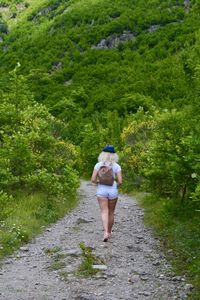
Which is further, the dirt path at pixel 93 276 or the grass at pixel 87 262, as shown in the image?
the grass at pixel 87 262

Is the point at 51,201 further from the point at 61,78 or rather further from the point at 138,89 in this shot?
the point at 61,78

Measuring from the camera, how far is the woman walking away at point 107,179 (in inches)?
412

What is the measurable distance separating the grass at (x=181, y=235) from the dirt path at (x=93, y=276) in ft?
0.68

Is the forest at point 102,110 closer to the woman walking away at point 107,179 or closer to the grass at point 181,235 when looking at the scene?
the grass at point 181,235

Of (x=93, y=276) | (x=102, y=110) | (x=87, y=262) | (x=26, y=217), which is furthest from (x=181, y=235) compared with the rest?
(x=102, y=110)

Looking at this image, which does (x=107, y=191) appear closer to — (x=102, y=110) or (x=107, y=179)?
(x=107, y=179)

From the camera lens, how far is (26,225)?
12.2 metres

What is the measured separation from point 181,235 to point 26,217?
437 cm

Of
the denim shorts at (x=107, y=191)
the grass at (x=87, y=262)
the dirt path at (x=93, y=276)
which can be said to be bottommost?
the dirt path at (x=93, y=276)

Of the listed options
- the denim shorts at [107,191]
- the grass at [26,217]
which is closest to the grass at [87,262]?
the denim shorts at [107,191]

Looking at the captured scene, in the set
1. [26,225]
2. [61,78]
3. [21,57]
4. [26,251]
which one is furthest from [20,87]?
[21,57]

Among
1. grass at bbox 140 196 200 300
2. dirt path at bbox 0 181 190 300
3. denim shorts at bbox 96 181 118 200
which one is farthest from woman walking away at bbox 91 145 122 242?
→ grass at bbox 140 196 200 300

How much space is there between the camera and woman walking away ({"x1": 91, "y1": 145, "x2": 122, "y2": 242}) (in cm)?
1048

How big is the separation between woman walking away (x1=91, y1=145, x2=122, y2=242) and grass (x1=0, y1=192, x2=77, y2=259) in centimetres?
197
